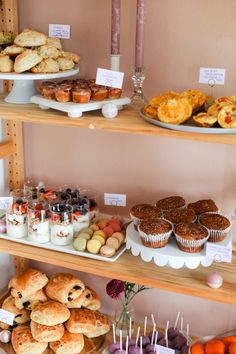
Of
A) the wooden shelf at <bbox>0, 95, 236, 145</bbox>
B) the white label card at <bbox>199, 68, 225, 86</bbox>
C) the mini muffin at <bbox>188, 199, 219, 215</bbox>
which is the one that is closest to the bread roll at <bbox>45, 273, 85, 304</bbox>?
the mini muffin at <bbox>188, 199, 219, 215</bbox>

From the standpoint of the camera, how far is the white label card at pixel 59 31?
172cm

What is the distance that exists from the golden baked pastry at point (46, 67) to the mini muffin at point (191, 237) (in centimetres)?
64

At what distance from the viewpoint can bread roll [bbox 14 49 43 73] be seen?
1.46m

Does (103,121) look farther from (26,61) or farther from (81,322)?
(81,322)

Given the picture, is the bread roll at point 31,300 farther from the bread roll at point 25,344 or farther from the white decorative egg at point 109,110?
the white decorative egg at point 109,110

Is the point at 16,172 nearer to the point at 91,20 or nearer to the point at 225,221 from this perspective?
the point at 91,20

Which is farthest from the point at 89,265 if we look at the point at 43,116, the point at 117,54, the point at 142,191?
the point at 117,54

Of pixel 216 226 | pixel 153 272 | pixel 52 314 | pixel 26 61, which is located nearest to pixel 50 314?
pixel 52 314

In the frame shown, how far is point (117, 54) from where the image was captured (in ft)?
4.97

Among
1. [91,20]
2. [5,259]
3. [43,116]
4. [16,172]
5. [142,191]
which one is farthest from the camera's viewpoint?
[5,259]

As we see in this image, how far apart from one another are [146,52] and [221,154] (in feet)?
1.45

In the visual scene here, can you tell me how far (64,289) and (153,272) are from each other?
0.45 meters

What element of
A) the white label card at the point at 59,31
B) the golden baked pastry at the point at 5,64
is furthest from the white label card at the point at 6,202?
the white label card at the point at 59,31

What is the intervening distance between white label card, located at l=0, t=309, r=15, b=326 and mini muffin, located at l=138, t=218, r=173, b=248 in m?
0.68
